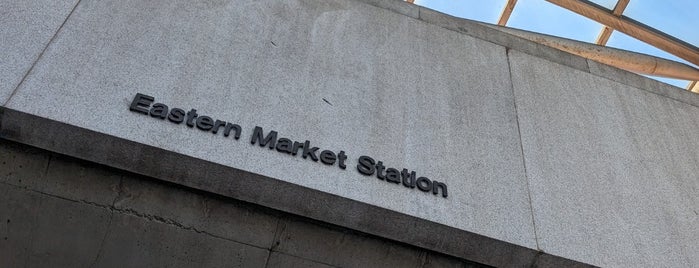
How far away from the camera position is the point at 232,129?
6.56 metres

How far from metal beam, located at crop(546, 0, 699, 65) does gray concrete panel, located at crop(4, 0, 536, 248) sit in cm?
561

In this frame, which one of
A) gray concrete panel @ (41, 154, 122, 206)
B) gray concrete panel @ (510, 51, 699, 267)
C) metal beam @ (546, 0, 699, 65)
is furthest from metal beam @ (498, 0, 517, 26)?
gray concrete panel @ (41, 154, 122, 206)

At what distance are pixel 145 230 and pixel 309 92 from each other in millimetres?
2077

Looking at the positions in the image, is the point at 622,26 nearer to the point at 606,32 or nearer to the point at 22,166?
the point at 606,32

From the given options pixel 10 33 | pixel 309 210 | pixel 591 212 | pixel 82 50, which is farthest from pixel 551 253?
pixel 10 33

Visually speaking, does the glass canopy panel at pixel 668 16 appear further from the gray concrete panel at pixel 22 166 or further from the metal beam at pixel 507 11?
the gray concrete panel at pixel 22 166

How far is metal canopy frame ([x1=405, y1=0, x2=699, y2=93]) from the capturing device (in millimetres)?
13202

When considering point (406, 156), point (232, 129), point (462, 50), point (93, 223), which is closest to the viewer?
point (93, 223)

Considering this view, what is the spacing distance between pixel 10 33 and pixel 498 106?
15.8 ft

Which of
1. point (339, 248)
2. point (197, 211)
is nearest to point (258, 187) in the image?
point (197, 211)

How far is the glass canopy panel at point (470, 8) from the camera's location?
12.8 m

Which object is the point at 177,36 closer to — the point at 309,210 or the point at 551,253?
the point at 309,210

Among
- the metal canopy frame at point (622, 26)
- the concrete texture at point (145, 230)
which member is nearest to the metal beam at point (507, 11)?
the metal canopy frame at point (622, 26)

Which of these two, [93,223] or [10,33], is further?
[10,33]
